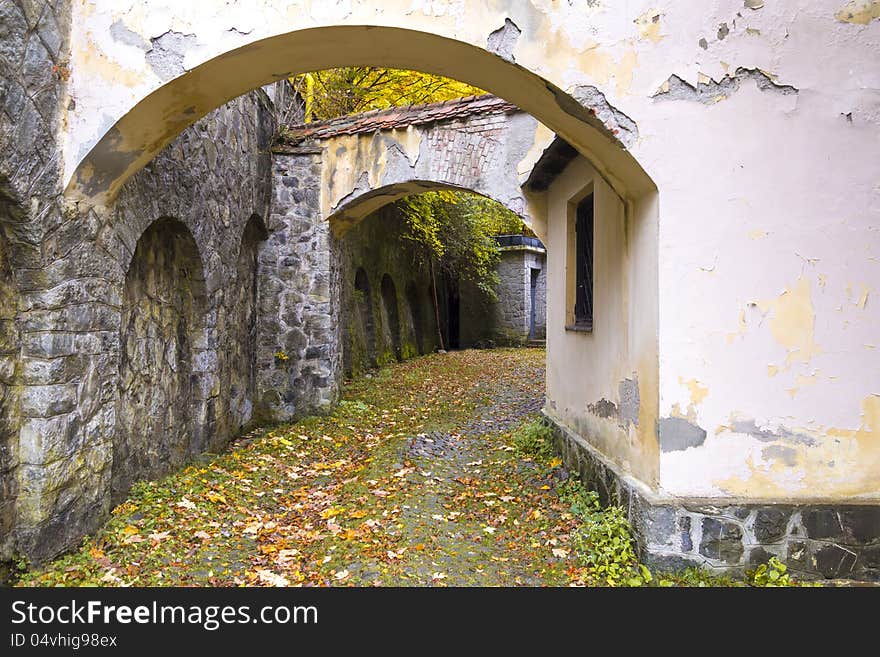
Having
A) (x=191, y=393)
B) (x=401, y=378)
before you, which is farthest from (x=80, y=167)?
(x=401, y=378)

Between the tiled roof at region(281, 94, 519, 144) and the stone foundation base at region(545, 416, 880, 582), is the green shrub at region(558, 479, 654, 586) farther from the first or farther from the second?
the tiled roof at region(281, 94, 519, 144)

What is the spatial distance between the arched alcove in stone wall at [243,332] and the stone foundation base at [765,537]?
173 inches

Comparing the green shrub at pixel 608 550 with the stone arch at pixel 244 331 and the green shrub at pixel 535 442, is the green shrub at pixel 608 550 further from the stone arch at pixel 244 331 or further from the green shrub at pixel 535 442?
the stone arch at pixel 244 331

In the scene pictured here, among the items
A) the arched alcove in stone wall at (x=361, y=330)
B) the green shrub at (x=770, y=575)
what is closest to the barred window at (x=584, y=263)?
the green shrub at (x=770, y=575)

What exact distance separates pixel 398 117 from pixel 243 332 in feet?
10.2

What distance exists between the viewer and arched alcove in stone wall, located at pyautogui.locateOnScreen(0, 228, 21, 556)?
302 centimetres

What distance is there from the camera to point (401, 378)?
9.98 meters

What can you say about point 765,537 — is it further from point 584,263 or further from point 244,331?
point 244,331

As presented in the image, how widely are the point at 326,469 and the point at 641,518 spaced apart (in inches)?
124

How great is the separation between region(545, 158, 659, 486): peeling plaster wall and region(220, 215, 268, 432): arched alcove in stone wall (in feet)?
11.1

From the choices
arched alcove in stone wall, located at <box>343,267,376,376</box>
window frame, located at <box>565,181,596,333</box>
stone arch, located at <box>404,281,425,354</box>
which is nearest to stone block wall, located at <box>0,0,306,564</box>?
window frame, located at <box>565,181,596,333</box>

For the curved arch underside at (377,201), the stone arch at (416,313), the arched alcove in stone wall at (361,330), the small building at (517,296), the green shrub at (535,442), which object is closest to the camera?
the green shrub at (535,442)

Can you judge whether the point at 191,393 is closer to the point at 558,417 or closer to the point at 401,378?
the point at 558,417

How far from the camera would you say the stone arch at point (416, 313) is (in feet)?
44.9
